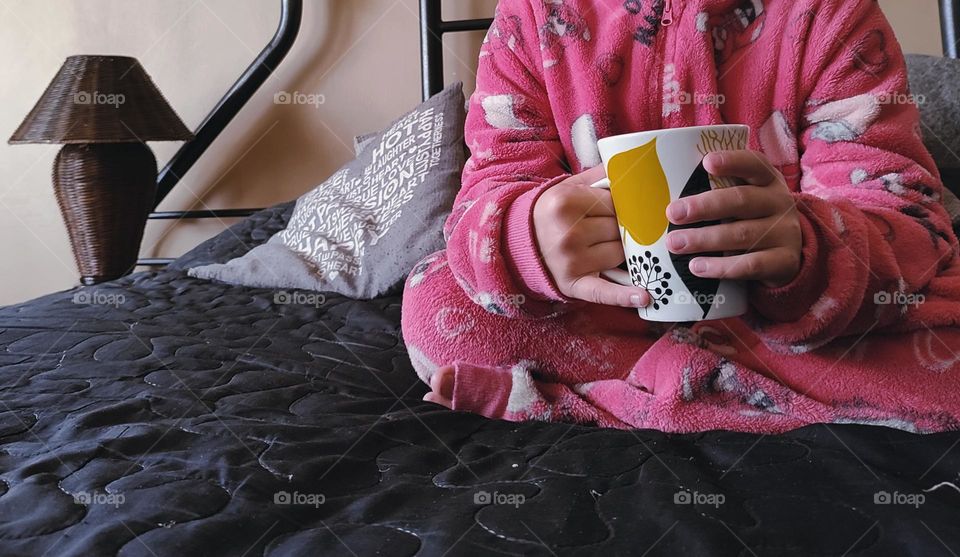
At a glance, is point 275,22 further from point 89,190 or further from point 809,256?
point 809,256

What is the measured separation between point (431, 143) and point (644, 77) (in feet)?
1.72

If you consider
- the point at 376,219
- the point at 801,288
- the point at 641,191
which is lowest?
the point at 376,219

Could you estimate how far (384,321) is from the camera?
1.02 metres

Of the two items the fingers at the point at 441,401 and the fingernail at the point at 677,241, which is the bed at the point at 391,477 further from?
the fingernail at the point at 677,241

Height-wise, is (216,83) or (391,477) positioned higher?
(216,83)

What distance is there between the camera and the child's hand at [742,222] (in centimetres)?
49

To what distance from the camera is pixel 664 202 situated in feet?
1.62

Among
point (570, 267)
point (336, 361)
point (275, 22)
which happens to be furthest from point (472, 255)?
point (275, 22)

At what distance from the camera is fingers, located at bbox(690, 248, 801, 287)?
0.50 metres

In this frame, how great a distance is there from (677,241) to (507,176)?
0.35 m

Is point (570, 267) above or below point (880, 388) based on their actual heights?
above

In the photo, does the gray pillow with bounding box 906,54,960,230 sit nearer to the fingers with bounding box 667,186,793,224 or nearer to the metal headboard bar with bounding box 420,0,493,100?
the fingers with bounding box 667,186,793,224

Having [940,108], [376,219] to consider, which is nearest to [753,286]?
[940,108]

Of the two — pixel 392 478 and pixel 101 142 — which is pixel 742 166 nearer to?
pixel 392 478
